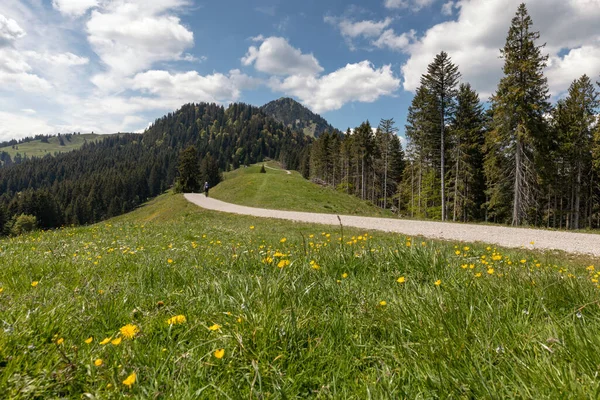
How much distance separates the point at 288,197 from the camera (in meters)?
35.6

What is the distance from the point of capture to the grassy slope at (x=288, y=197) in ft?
107

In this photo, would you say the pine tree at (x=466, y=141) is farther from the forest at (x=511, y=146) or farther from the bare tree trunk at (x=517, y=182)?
the bare tree trunk at (x=517, y=182)

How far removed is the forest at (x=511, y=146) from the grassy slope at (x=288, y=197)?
418 inches

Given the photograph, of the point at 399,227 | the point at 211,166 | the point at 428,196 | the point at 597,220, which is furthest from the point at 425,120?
the point at 211,166

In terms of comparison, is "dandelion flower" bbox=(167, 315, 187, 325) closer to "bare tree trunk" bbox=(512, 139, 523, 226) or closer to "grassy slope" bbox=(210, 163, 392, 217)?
"grassy slope" bbox=(210, 163, 392, 217)

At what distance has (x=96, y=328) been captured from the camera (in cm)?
243

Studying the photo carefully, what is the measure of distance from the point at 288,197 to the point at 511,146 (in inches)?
907

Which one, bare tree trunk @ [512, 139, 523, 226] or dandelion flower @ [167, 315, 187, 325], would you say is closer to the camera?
dandelion flower @ [167, 315, 187, 325]

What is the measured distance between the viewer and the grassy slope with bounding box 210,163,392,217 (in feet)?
107

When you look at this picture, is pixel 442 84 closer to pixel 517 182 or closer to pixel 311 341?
pixel 517 182

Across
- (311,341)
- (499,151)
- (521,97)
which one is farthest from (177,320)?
(499,151)

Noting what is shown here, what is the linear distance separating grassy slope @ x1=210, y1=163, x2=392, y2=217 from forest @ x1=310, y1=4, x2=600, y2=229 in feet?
34.9

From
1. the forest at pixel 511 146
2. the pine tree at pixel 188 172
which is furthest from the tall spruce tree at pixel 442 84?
the pine tree at pixel 188 172

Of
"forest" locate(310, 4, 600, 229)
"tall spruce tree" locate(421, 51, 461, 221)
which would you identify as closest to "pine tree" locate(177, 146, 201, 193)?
"forest" locate(310, 4, 600, 229)
